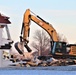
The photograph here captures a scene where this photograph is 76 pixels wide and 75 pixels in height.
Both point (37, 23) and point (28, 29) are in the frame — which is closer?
point (28, 29)

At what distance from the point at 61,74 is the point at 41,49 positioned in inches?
2772

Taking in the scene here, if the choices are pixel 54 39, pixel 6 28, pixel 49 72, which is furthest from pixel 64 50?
pixel 49 72

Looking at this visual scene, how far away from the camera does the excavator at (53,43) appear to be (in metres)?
27.3

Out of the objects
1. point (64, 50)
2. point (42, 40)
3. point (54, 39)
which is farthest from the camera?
point (42, 40)

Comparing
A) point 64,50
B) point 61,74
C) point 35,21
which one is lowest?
point 61,74

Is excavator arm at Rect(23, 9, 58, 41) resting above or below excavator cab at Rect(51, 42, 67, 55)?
above

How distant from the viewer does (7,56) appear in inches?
950

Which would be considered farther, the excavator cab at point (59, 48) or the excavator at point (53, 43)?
the excavator cab at point (59, 48)

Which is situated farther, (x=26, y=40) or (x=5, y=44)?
(x=26, y=40)

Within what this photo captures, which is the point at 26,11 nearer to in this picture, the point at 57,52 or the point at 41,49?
the point at 57,52

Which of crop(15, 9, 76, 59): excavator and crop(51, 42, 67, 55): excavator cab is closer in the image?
crop(15, 9, 76, 59): excavator

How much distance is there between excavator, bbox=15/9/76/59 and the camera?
27.3 metres

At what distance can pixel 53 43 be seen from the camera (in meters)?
30.3

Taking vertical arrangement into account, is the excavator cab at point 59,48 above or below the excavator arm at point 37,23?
below
